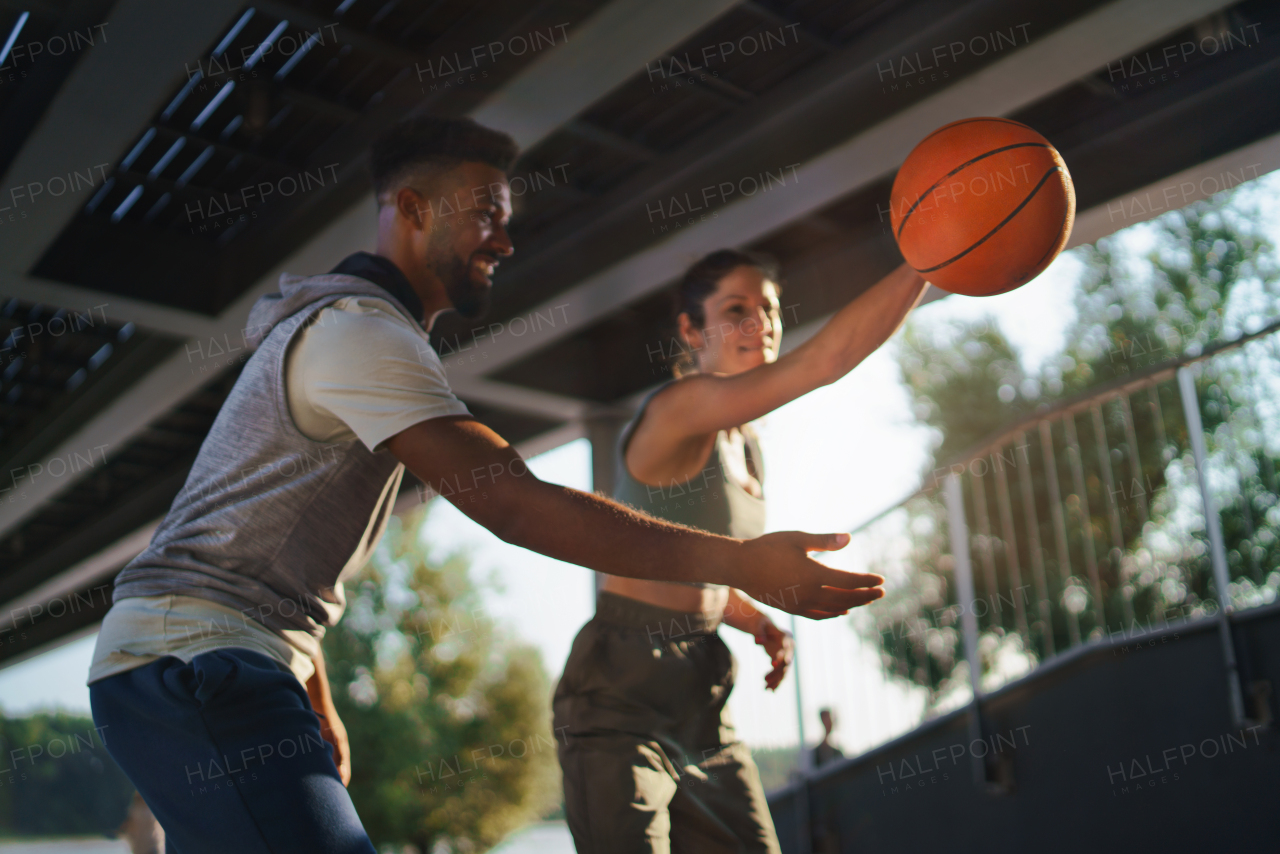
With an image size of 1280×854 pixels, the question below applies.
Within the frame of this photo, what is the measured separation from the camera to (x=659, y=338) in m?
7.92

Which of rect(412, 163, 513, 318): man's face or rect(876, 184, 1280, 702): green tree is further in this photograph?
rect(876, 184, 1280, 702): green tree

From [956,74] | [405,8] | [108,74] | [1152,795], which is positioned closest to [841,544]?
[1152,795]

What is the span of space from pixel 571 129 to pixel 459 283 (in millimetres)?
3656

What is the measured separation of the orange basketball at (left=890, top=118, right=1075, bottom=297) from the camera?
8.24 feet

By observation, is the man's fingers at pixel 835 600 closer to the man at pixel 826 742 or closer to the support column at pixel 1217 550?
the support column at pixel 1217 550

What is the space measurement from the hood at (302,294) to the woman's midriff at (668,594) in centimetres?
129

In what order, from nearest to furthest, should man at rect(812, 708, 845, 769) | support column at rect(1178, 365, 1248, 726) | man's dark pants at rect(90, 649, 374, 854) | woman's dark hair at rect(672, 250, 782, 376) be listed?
man's dark pants at rect(90, 649, 374, 854)
woman's dark hair at rect(672, 250, 782, 376)
support column at rect(1178, 365, 1248, 726)
man at rect(812, 708, 845, 769)

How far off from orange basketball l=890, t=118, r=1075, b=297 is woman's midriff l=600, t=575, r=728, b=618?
116cm

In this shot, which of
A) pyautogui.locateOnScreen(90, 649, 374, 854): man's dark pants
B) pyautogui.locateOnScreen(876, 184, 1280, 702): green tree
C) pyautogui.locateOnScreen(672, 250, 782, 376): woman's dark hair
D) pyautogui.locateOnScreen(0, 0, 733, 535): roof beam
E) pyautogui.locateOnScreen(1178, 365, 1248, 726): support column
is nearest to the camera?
pyautogui.locateOnScreen(90, 649, 374, 854): man's dark pants

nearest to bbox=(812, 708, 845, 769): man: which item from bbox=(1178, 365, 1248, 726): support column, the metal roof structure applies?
bbox=(1178, 365, 1248, 726): support column

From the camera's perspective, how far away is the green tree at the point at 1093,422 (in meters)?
13.8

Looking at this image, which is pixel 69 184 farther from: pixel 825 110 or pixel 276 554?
pixel 276 554

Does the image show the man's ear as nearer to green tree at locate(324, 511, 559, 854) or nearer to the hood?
the hood

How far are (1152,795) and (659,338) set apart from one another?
4.99 metres
